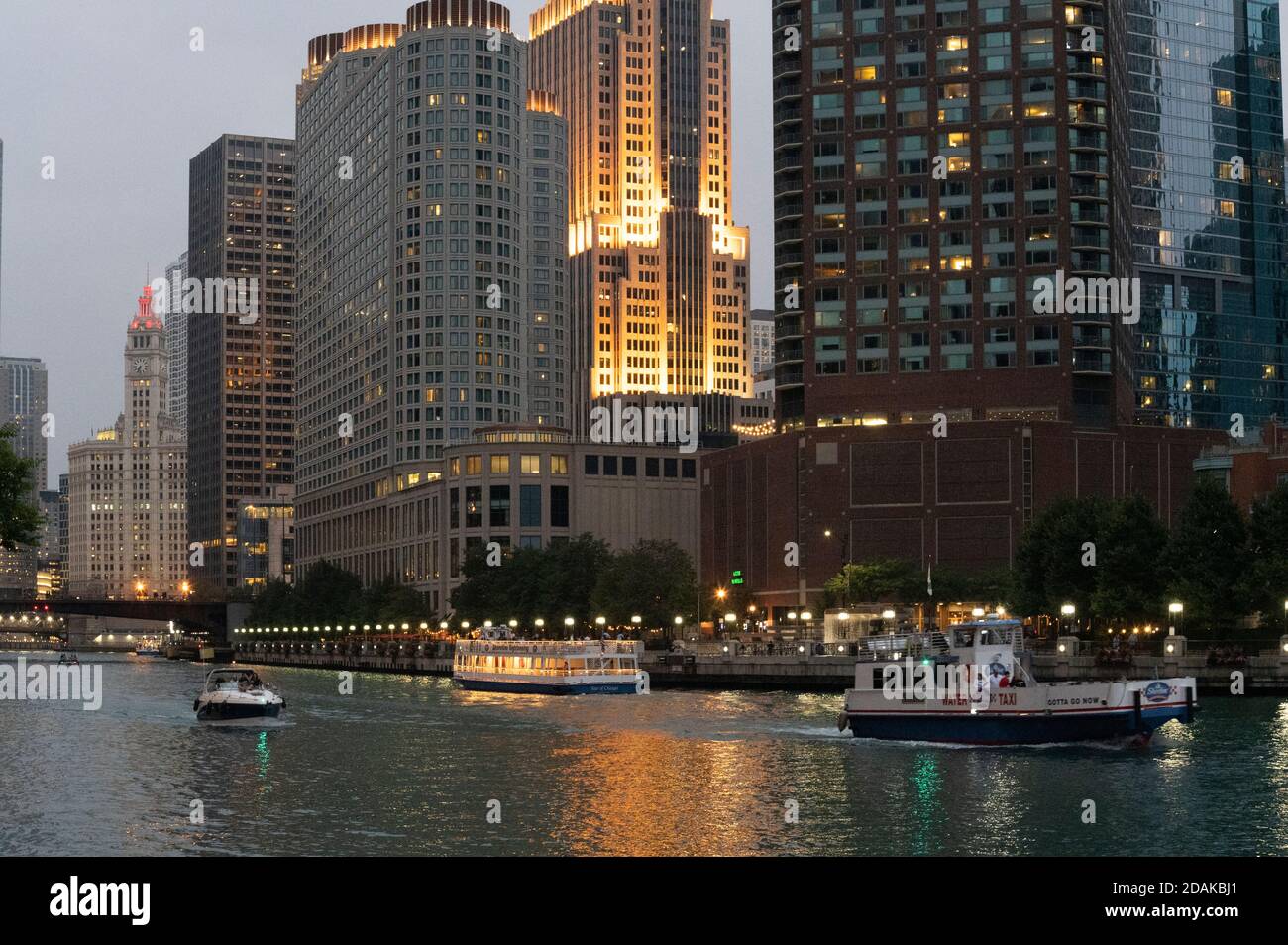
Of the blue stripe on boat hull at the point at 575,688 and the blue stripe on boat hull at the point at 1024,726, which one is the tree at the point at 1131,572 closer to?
the blue stripe on boat hull at the point at 575,688

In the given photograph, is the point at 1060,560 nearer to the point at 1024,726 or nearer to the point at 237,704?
the point at 1024,726

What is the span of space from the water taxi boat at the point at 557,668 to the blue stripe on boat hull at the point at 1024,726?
183 ft

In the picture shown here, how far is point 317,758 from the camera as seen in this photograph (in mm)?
78938

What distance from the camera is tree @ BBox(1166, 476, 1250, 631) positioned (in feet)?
400

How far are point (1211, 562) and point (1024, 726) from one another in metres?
Result: 49.1

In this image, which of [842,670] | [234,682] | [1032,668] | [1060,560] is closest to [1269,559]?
[1032,668]

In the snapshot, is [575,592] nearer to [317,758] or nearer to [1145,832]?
[317,758]

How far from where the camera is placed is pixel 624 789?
64500mm

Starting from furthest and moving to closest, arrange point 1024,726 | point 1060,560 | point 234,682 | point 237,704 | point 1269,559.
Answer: point 1060,560 → point 1269,559 → point 234,682 → point 237,704 → point 1024,726

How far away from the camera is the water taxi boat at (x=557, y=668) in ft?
453

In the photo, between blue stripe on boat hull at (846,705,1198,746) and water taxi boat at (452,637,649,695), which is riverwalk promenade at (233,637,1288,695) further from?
water taxi boat at (452,637,649,695)

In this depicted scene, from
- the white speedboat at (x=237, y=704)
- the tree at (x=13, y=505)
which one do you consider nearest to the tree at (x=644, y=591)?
the white speedboat at (x=237, y=704)
